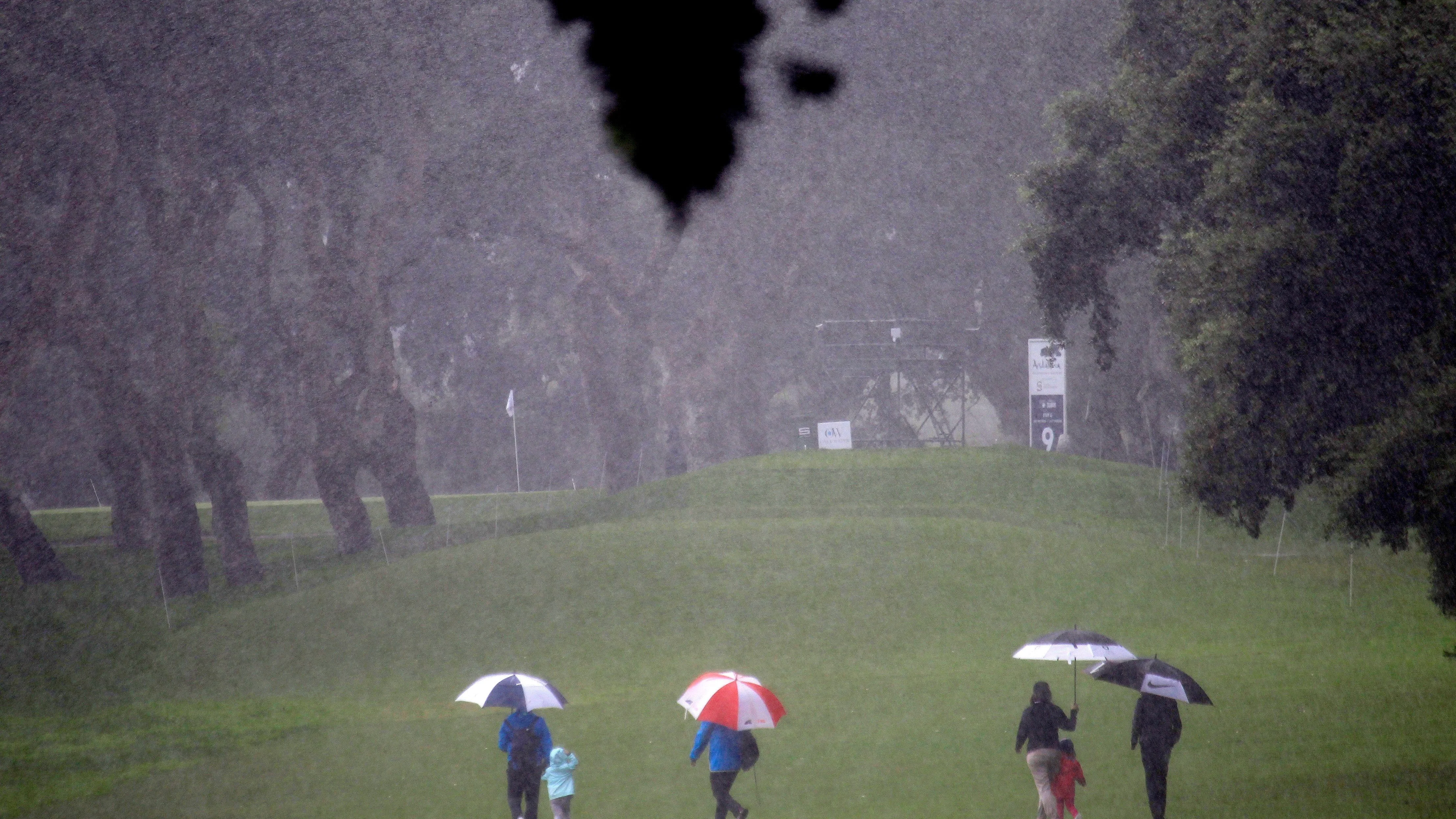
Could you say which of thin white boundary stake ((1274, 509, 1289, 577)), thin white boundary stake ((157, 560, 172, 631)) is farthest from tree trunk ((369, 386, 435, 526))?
thin white boundary stake ((1274, 509, 1289, 577))

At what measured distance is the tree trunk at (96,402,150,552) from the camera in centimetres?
3369

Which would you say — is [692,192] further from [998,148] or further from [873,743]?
[873,743]

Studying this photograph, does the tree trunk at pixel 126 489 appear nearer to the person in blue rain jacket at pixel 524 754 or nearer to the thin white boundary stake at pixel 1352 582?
the person in blue rain jacket at pixel 524 754

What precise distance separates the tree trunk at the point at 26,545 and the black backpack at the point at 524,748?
956 inches

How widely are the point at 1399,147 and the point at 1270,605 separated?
49.0 ft

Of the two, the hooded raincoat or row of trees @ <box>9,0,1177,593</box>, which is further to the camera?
row of trees @ <box>9,0,1177,593</box>

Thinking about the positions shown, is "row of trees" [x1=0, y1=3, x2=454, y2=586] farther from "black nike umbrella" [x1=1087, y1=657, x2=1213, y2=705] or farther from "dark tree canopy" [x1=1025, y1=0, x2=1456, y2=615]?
"black nike umbrella" [x1=1087, y1=657, x2=1213, y2=705]

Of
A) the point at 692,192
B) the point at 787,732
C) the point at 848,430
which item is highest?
the point at 692,192

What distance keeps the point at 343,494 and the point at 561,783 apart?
82.4 feet

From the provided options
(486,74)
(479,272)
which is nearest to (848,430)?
(479,272)

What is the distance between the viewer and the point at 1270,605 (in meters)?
23.6

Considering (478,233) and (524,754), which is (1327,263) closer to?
(524,754)

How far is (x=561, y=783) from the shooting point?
31.6 ft

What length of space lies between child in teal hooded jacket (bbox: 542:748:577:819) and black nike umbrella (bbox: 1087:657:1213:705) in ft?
12.2
